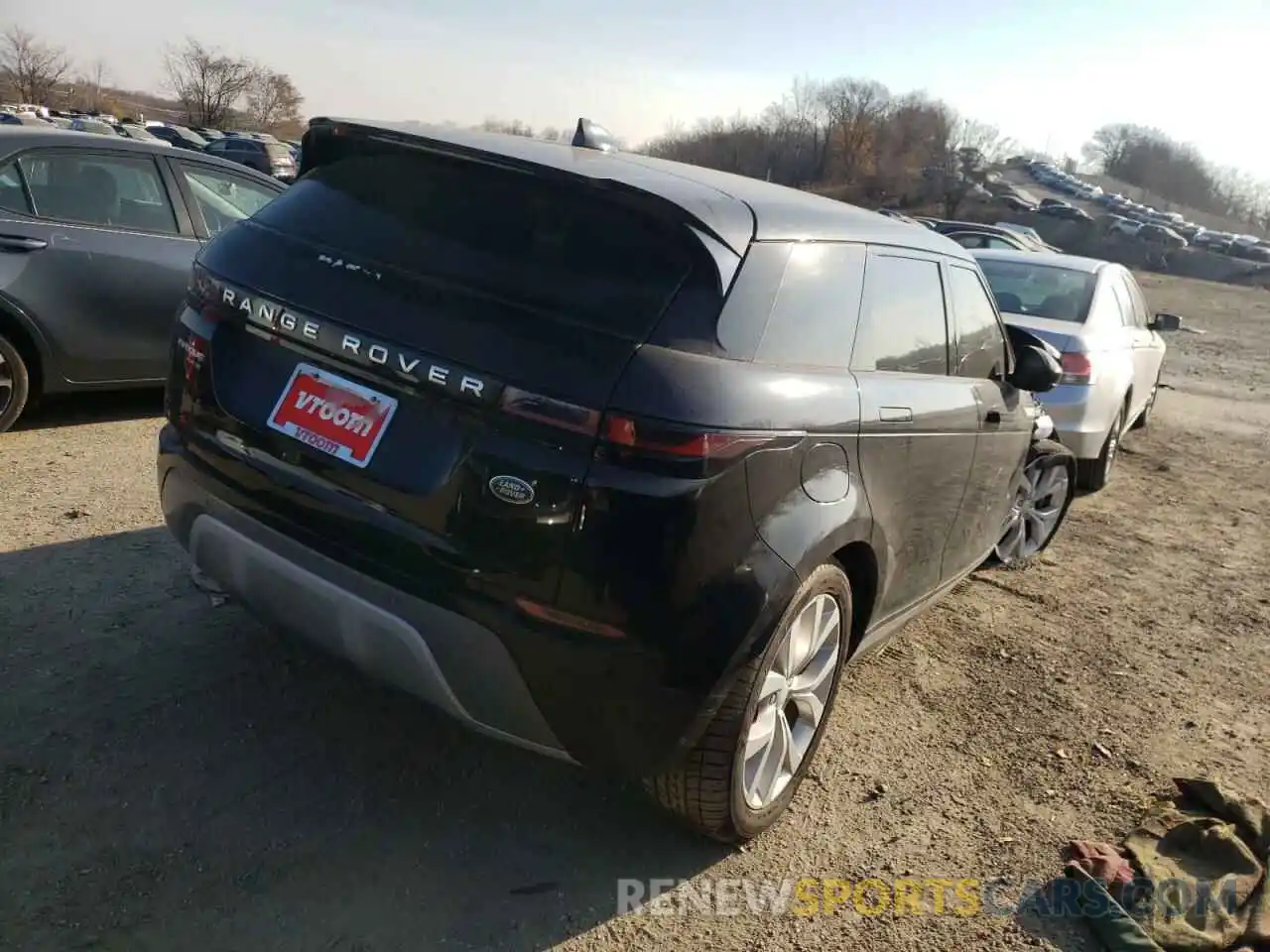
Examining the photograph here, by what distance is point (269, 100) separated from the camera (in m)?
67.6

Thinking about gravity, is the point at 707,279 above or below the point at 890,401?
above

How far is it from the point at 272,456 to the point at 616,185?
3.75 feet

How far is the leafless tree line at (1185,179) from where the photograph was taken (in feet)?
339

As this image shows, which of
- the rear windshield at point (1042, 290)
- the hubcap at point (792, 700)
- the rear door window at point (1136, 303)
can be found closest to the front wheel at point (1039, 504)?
the rear windshield at point (1042, 290)

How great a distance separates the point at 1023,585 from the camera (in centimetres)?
541

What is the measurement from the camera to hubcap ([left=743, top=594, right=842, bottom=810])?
2746 millimetres

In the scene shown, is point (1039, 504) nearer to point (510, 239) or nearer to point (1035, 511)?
point (1035, 511)

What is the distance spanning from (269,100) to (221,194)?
69.4 metres

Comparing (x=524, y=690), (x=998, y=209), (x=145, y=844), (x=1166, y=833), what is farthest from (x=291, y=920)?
(x=998, y=209)

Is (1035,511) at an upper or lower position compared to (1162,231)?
lower

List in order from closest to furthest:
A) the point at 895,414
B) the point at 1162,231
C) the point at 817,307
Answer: the point at 817,307
the point at 895,414
the point at 1162,231

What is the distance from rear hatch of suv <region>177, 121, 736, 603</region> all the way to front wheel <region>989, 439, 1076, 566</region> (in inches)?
145

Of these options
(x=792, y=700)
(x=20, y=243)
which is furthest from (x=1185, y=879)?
(x=20, y=243)

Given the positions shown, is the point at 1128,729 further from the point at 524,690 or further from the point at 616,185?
the point at 616,185
